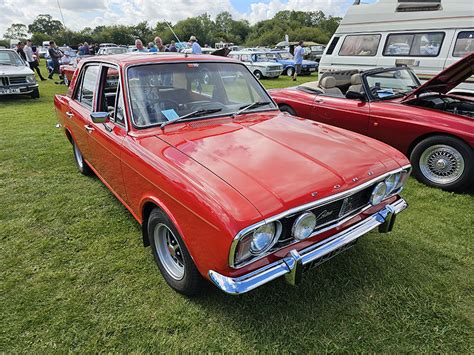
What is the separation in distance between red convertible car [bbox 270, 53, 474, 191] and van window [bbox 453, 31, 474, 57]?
3.08 metres

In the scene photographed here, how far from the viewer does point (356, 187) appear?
7.13 ft

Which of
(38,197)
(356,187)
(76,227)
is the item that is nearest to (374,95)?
(356,187)

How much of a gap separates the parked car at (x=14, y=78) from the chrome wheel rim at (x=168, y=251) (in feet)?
33.7

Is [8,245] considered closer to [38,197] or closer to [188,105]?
[38,197]

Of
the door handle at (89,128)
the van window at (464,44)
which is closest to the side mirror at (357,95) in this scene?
the door handle at (89,128)

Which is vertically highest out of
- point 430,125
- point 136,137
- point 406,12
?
point 406,12

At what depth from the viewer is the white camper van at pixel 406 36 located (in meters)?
7.61

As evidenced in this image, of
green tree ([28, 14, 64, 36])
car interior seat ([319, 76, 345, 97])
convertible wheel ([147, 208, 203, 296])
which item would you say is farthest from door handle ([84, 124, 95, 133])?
green tree ([28, 14, 64, 36])

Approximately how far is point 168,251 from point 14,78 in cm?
1044

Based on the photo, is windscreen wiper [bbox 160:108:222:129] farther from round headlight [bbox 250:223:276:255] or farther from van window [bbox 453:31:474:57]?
van window [bbox 453:31:474:57]

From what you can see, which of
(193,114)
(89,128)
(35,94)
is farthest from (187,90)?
(35,94)

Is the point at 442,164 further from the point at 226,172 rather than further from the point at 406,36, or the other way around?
the point at 406,36

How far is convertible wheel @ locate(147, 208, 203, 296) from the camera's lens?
2.27 m

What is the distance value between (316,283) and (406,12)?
8.46m
